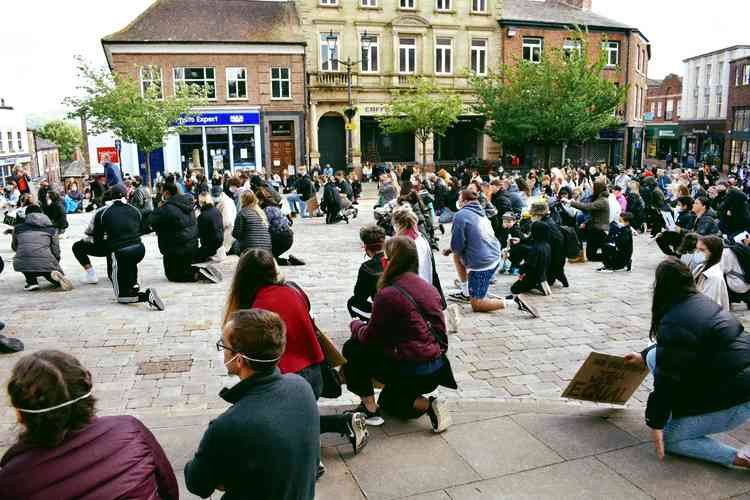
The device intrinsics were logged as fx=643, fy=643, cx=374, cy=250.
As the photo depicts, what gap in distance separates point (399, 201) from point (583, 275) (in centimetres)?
374

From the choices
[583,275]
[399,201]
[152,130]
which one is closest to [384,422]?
[399,201]

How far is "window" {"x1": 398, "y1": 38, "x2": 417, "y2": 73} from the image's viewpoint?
1457 inches

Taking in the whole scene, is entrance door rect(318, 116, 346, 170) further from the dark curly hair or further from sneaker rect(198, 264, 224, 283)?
the dark curly hair

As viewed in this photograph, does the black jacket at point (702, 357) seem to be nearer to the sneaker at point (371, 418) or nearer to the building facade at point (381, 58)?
the sneaker at point (371, 418)

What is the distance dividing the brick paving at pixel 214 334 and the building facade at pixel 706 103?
48530 millimetres

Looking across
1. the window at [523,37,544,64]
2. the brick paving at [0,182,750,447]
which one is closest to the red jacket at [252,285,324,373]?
the brick paving at [0,182,750,447]

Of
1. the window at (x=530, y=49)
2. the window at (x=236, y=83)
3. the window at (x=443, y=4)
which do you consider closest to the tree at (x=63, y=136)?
the window at (x=236, y=83)

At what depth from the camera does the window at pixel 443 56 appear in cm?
3762

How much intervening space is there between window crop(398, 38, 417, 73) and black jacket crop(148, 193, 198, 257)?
2833 centimetres

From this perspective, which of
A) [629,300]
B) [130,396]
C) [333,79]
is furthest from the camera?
[333,79]

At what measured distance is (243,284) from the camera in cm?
442

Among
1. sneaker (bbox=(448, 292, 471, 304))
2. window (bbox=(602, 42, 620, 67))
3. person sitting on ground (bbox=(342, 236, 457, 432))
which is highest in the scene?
window (bbox=(602, 42, 620, 67))

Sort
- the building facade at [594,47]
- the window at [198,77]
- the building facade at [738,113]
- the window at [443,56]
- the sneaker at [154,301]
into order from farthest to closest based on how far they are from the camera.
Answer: the building facade at [738,113], the building facade at [594,47], the window at [443,56], the window at [198,77], the sneaker at [154,301]

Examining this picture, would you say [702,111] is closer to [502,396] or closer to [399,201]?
[399,201]
